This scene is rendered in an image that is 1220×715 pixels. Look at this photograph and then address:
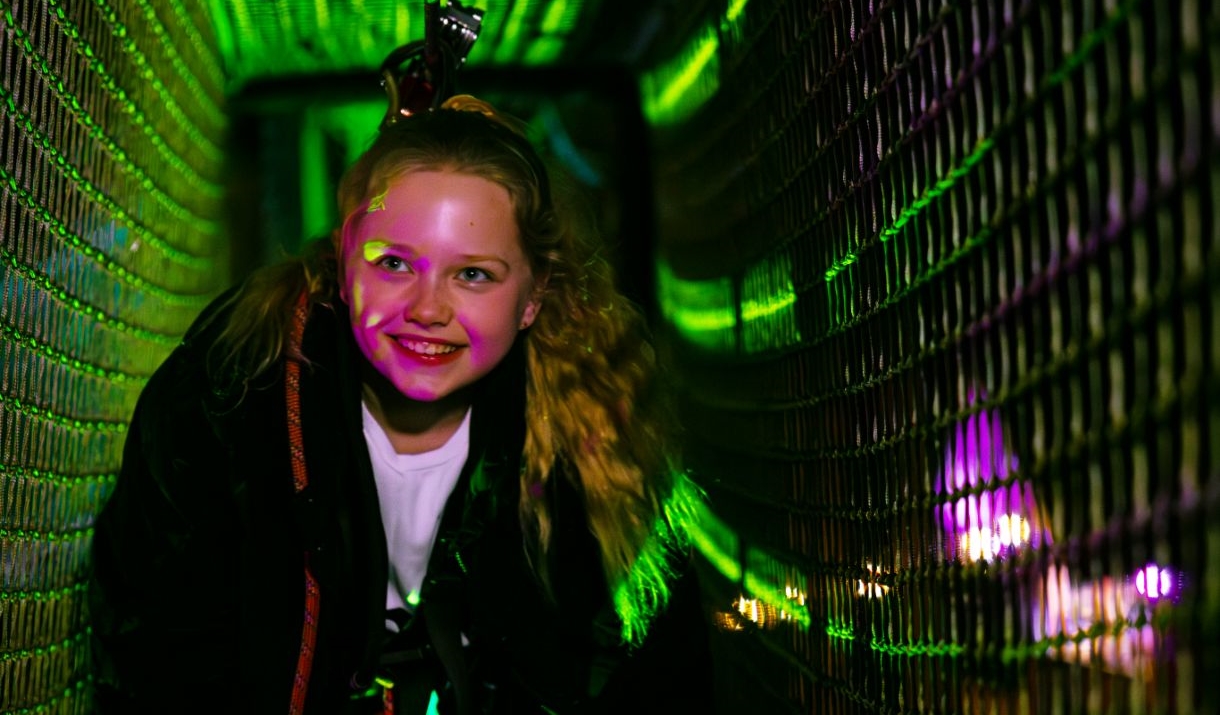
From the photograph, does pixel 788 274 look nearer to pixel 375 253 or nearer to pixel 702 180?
pixel 375 253

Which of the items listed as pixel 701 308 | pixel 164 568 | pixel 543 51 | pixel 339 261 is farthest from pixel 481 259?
pixel 543 51

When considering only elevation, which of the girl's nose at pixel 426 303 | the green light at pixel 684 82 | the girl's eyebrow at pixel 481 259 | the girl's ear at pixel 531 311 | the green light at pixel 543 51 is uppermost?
the green light at pixel 543 51

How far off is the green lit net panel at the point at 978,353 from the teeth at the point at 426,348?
30 centimetres

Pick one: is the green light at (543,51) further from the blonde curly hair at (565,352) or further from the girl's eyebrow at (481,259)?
the girl's eyebrow at (481,259)

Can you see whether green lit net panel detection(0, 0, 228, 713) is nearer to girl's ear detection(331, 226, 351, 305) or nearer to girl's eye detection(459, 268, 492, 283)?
girl's ear detection(331, 226, 351, 305)

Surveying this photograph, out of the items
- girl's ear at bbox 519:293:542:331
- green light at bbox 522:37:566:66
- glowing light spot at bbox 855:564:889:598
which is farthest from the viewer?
green light at bbox 522:37:566:66

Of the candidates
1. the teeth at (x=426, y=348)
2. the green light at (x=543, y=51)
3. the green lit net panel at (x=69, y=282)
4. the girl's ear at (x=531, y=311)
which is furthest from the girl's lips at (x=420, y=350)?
the green light at (x=543, y=51)

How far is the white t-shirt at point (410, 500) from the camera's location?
118cm

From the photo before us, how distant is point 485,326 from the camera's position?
1096 mm

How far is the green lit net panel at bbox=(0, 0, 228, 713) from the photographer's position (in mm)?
885

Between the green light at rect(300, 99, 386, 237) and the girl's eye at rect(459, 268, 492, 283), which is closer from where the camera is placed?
the girl's eye at rect(459, 268, 492, 283)

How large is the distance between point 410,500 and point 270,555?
0.51 ft

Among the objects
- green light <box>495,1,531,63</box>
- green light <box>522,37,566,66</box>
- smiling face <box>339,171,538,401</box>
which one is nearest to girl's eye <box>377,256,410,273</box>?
smiling face <box>339,171,538,401</box>

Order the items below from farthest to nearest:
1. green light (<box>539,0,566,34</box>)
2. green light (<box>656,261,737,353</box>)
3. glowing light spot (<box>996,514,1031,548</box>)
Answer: green light (<box>539,0,566,34</box>), green light (<box>656,261,737,353</box>), glowing light spot (<box>996,514,1031,548</box>)
